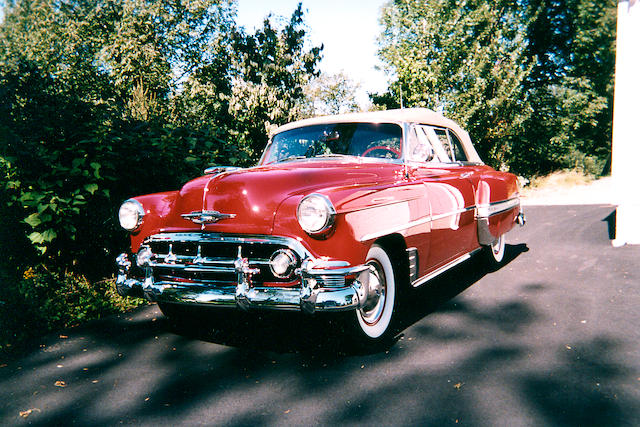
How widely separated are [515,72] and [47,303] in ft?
60.8

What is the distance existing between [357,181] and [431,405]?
151 cm

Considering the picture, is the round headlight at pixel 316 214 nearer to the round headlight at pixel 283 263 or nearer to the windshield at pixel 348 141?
the round headlight at pixel 283 263

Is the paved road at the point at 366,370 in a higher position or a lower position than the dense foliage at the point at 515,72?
lower

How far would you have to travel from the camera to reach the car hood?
2879 mm

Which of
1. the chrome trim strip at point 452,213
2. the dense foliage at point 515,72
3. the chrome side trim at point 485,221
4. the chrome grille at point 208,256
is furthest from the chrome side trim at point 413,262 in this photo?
the dense foliage at point 515,72

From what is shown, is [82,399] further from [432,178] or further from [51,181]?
[432,178]

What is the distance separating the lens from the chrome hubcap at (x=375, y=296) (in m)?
3.13

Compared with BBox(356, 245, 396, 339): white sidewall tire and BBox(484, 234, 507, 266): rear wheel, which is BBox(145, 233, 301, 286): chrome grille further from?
BBox(484, 234, 507, 266): rear wheel

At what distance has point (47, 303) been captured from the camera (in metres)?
3.92

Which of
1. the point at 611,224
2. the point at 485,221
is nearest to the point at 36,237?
the point at 485,221

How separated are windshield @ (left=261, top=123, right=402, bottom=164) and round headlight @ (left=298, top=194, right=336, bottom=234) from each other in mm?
1193

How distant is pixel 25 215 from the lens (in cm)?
417

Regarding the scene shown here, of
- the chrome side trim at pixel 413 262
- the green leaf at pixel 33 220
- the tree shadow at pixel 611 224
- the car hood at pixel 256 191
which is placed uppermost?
the car hood at pixel 256 191

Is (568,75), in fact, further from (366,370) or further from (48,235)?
(48,235)
